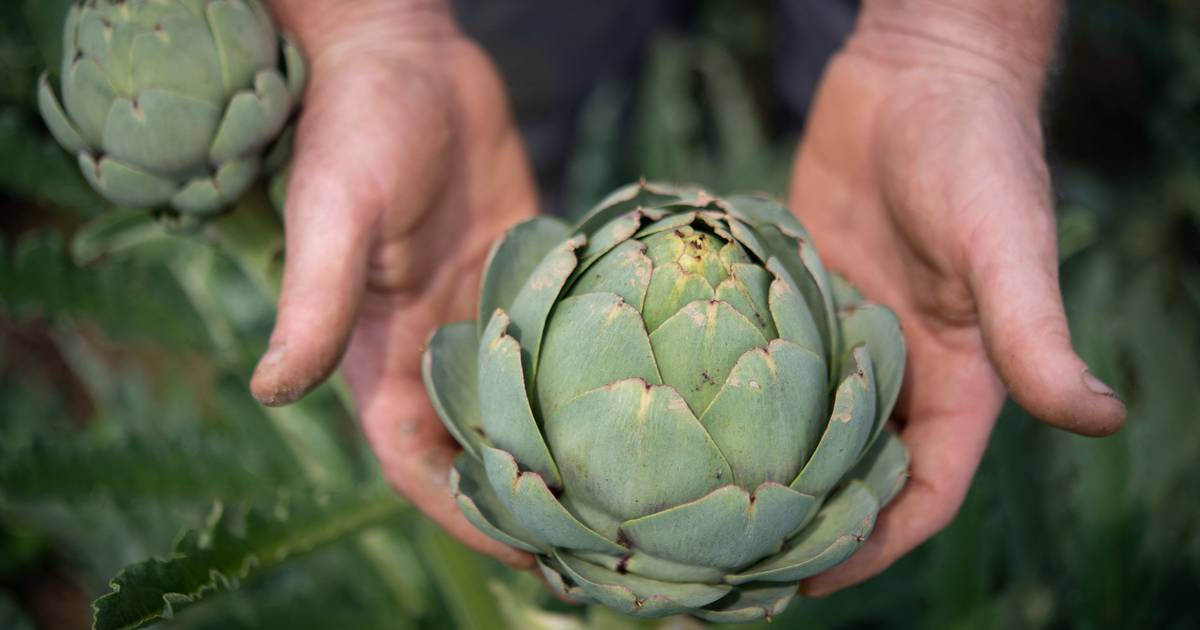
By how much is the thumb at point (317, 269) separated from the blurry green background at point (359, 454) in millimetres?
117

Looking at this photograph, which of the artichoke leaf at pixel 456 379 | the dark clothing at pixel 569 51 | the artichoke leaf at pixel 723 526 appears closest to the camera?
the artichoke leaf at pixel 723 526

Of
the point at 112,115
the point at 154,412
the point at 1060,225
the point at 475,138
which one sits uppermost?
the point at 112,115

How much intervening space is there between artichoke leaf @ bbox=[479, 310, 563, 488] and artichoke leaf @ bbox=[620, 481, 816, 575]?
69 millimetres

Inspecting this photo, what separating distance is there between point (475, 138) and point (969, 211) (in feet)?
1.56

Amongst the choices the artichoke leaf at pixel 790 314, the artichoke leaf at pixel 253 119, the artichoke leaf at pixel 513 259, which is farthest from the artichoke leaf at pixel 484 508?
the artichoke leaf at pixel 253 119

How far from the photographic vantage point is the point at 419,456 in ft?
2.52

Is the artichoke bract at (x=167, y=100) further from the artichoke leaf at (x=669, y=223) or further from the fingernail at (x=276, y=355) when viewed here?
the artichoke leaf at (x=669, y=223)

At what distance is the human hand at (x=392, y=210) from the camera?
2.34ft

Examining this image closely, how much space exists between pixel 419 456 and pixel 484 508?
12cm

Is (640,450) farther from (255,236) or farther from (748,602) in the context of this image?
(255,236)

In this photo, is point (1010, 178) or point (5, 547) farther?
point (5, 547)

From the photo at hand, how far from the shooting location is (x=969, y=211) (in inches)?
28.9

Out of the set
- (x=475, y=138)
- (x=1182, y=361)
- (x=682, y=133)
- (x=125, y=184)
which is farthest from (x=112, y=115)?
(x=1182, y=361)

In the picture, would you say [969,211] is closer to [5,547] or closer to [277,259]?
[277,259]
